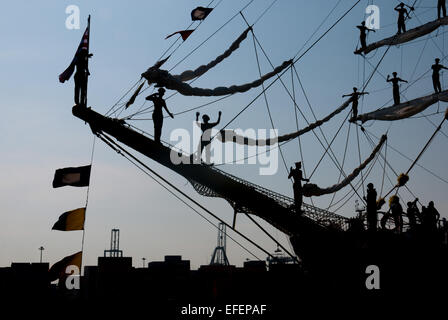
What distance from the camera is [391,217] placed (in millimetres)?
20312

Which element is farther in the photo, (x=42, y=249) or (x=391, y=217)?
(x=42, y=249)

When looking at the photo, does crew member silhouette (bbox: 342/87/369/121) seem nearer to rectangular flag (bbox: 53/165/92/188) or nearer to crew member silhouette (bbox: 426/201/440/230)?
crew member silhouette (bbox: 426/201/440/230)

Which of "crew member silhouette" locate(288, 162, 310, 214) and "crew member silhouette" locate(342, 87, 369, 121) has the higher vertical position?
"crew member silhouette" locate(342, 87, 369, 121)

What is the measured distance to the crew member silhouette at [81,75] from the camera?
17.2 metres

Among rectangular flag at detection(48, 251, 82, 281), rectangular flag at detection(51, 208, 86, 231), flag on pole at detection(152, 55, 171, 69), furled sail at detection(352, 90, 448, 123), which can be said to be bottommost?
rectangular flag at detection(48, 251, 82, 281)

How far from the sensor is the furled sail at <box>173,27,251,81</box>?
19.0 metres

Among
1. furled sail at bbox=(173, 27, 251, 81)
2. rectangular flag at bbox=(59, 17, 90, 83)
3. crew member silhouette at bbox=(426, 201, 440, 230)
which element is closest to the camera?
rectangular flag at bbox=(59, 17, 90, 83)

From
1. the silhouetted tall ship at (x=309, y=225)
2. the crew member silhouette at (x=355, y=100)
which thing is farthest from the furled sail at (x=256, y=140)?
the crew member silhouette at (x=355, y=100)

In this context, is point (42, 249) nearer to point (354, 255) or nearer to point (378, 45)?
point (378, 45)

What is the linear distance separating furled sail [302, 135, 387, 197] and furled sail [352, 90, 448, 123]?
1.91 m

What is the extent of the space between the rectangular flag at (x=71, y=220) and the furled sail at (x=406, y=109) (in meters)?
18.0

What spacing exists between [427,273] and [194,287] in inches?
315

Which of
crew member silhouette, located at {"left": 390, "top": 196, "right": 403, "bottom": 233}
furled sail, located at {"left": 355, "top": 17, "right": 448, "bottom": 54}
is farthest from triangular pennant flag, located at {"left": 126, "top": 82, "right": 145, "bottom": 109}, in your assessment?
furled sail, located at {"left": 355, "top": 17, "right": 448, "bottom": 54}

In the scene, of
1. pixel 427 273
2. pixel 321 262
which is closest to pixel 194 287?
pixel 321 262
